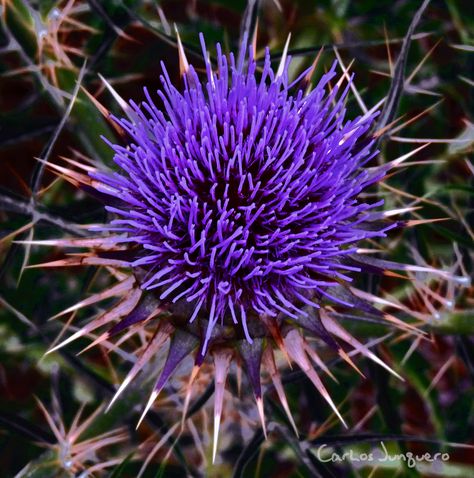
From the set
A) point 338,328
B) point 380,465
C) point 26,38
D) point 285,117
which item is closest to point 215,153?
point 285,117

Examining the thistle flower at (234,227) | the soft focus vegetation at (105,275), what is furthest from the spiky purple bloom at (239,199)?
the soft focus vegetation at (105,275)

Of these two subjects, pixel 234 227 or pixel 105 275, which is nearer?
pixel 234 227

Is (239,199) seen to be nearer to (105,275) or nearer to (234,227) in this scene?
(234,227)

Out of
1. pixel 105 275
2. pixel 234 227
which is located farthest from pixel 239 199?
pixel 105 275

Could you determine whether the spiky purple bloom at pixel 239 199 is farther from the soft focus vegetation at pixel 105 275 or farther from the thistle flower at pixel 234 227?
the soft focus vegetation at pixel 105 275

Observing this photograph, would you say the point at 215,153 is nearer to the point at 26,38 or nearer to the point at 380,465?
the point at 26,38

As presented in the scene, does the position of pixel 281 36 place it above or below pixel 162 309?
above
